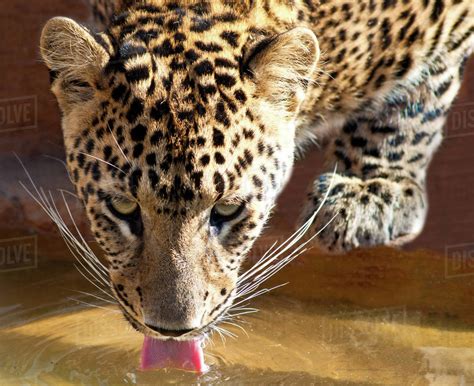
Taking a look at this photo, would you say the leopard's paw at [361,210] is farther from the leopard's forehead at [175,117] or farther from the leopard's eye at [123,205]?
the leopard's eye at [123,205]

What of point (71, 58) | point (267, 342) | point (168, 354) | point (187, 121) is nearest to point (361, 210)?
point (267, 342)

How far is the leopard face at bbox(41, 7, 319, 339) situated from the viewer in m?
5.20

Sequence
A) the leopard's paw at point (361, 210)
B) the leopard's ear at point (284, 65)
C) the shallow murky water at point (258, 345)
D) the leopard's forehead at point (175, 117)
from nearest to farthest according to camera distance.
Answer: the leopard's forehead at point (175, 117)
the leopard's ear at point (284, 65)
the shallow murky water at point (258, 345)
the leopard's paw at point (361, 210)

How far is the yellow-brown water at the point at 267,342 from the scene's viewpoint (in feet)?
22.9

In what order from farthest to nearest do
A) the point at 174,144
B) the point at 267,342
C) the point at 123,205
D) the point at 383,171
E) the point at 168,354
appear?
the point at 383,171, the point at 267,342, the point at 168,354, the point at 123,205, the point at 174,144

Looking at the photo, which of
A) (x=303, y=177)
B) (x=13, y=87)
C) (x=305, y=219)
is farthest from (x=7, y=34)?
(x=305, y=219)

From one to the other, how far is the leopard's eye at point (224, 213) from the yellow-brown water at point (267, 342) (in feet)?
5.56

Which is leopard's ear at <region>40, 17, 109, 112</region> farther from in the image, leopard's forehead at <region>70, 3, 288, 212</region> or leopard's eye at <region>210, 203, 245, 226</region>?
leopard's eye at <region>210, 203, 245, 226</region>

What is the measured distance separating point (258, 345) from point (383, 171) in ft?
4.79

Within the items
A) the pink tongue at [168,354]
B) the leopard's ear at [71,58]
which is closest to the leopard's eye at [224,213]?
the leopard's ear at [71,58]

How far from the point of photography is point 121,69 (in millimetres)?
5375

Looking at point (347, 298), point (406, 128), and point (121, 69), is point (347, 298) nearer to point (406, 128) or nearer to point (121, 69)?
point (406, 128)

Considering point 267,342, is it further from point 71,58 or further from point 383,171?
point 71,58

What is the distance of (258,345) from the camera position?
7.41 m
